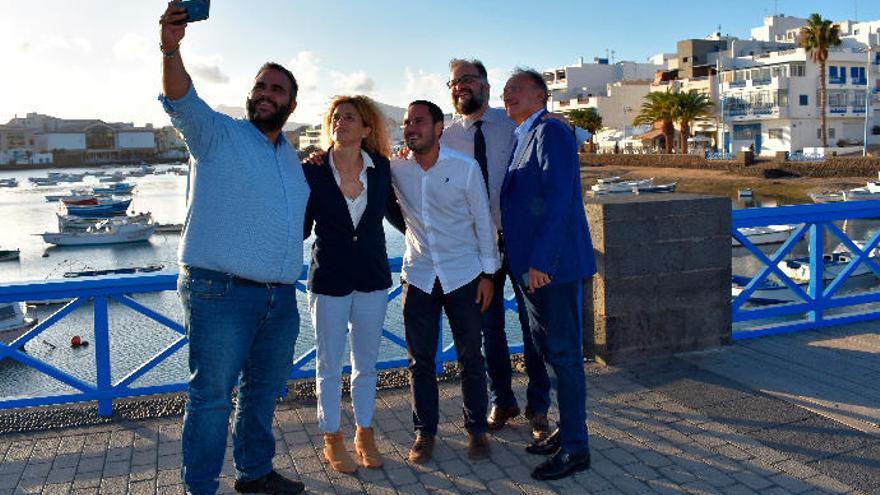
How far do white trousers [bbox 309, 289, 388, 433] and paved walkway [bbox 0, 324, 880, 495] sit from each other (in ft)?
1.01

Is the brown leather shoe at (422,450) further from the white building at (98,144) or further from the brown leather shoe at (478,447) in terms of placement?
the white building at (98,144)

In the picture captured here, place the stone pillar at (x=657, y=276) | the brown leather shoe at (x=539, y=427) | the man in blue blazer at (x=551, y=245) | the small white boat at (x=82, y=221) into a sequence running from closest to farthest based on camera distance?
1. the man in blue blazer at (x=551, y=245)
2. the brown leather shoe at (x=539, y=427)
3. the stone pillar at (x=657, y=276)
4. the small white boat at (x=82, y=221)

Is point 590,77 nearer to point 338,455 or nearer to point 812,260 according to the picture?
point 812,260

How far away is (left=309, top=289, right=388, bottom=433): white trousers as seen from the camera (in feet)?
13.4

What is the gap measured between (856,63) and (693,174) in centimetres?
1858

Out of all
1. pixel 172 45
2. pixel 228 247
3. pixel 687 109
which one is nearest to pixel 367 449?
→ pixel 228 247

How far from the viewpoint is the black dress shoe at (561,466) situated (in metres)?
3.93

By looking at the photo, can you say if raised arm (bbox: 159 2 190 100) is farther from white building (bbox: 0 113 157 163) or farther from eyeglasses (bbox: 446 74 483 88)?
white building (bbox: 0 113 157 163)

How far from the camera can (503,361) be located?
15.6ft

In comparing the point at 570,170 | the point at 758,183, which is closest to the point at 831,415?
the point at 570,170

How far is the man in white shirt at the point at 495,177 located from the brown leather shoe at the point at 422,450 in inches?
21.4

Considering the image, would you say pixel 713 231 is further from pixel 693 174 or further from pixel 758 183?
pixel 693 174

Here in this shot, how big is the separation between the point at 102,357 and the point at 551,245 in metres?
3.07

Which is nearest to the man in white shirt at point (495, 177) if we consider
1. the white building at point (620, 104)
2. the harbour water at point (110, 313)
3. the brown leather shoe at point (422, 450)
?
the brown leather shoe at point (422, 450)
